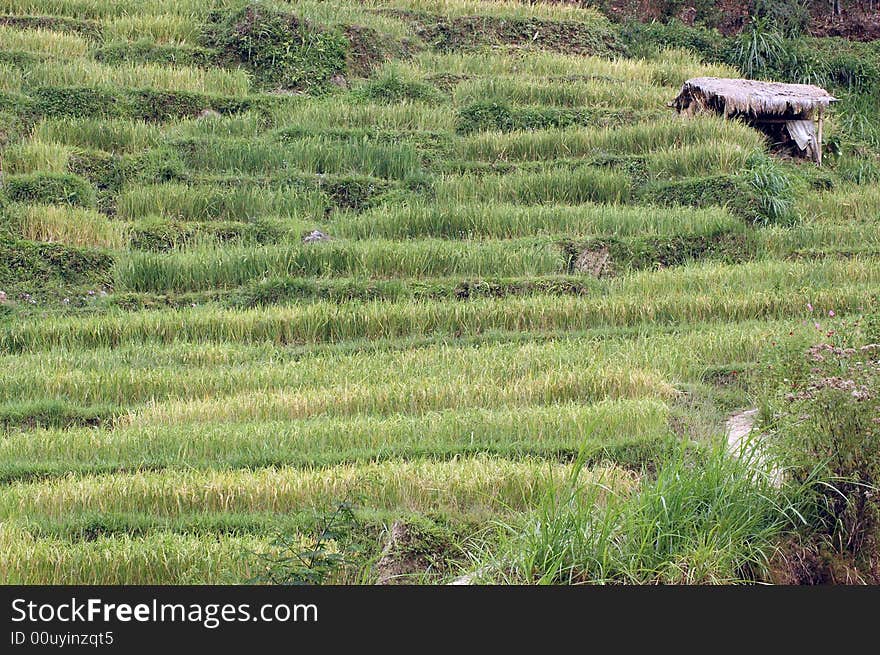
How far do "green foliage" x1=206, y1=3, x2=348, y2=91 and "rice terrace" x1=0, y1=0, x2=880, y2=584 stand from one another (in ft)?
0.16

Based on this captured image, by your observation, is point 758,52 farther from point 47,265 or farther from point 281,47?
point 47,265

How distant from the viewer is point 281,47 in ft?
51.1

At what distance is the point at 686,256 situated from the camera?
11.5m

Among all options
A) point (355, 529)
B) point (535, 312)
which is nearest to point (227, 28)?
point (535, 312)

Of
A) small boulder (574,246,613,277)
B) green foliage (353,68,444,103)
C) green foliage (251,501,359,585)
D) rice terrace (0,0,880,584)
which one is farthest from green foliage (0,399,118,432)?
green foliage (353,68,444,103)

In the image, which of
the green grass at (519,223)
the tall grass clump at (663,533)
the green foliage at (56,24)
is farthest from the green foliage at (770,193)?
the green foliage at (56,24)

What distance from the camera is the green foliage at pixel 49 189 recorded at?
1139cm

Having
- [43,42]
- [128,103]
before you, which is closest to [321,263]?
[128,103]

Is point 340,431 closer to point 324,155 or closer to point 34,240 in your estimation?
point 34,240

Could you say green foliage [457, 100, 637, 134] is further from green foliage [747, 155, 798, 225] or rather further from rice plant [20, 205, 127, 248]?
rice plant [20, 205, 127, 248]

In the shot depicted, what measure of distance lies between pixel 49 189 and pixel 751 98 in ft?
30.0

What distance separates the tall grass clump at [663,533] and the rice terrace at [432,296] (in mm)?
20

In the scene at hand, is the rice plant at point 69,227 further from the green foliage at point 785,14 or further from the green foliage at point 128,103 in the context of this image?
the green foliage at point 785,14

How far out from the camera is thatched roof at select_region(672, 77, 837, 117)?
14.5m
